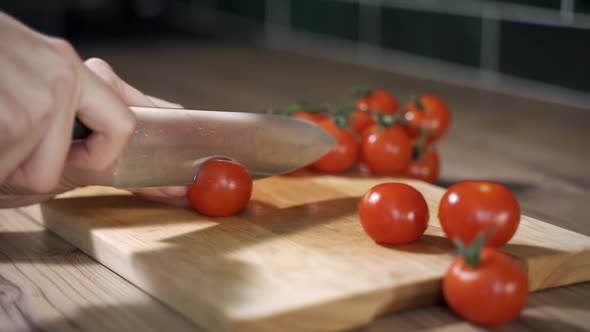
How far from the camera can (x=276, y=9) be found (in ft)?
13.0

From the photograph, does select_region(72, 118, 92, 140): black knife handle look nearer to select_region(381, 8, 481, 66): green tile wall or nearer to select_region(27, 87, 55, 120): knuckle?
select_region(27, 87, 55, 120): knuckle

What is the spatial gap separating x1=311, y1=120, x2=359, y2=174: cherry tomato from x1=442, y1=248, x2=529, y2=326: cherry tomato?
54 centimetres

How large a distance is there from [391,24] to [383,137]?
5.91 feet

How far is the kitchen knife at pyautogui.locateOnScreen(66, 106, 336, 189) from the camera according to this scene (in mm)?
1132

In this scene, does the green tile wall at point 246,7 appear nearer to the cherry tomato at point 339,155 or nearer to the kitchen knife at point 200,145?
the cherry tomato at point 339,155

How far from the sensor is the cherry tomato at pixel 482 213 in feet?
3.26

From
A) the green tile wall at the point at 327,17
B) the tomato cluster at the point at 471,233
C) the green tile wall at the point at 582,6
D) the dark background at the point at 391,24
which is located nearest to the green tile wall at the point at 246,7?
the dark background at the point at 391,24

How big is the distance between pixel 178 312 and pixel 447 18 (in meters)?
2.15

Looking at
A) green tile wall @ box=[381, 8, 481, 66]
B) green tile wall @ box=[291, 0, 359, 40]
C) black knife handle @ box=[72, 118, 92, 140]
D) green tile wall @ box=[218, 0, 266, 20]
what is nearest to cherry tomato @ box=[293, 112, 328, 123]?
black knife handle @ box=[72, 118, 92, 140]

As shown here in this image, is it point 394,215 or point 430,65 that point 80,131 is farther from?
point 430,65

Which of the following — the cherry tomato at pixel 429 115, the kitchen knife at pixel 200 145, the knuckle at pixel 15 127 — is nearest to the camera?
the knuckle at pixel 15 127

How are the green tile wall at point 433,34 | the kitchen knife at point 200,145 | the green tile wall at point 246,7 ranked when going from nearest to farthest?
1. the kitchen knife at point 200,145
2. the green tile wall at point 433,34
3. the green tile wall at point 246,7

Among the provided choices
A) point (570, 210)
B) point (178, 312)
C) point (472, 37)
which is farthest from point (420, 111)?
point (472, 37)

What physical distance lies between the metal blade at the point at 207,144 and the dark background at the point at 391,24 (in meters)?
1.37
